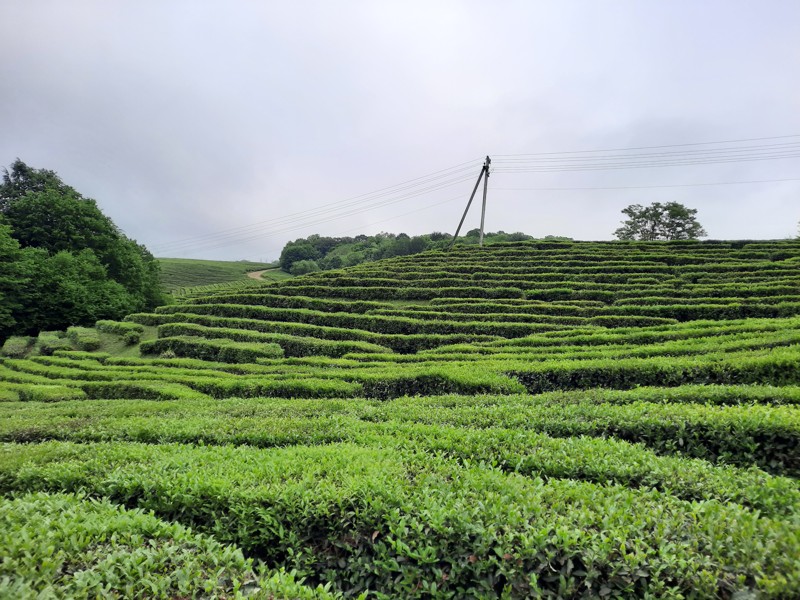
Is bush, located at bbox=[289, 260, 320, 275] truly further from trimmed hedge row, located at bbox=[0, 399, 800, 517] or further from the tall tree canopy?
trimmed hedge row, located at bbox=[0, 399, 800, 517]

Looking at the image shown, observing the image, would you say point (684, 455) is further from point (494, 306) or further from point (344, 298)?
point (344, 298)

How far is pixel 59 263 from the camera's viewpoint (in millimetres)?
29734

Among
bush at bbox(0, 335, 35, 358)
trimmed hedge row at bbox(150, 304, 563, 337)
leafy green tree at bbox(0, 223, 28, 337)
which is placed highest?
leafy green tree at bbox(0, 223, 28, 337)

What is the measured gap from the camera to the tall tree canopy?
27.3 m

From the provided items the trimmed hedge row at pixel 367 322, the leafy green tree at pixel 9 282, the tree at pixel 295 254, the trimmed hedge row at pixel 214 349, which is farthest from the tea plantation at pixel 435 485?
the tree at pixel 295 254

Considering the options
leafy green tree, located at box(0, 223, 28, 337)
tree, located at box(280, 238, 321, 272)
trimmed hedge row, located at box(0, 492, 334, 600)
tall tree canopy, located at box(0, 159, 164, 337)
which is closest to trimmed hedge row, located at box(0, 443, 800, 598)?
trimmed hedge row, located at box(0, 492, 334, 600)

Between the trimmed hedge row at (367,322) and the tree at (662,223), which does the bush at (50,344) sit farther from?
the tree at (662,223)

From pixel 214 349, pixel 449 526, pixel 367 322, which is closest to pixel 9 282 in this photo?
pixel 214 349

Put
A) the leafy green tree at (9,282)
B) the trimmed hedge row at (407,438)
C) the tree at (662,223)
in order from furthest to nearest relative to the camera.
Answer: the tree at (662,223) < the leafy green tree at (9,282) < the trimmed hedge row at (407,438)

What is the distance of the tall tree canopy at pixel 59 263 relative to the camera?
89.7ft

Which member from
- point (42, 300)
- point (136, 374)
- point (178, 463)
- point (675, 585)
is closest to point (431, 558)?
point (675, 585)

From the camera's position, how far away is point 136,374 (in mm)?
15438

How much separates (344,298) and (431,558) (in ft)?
87.5

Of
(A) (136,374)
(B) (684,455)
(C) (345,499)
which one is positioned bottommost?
(A) (136,374)
